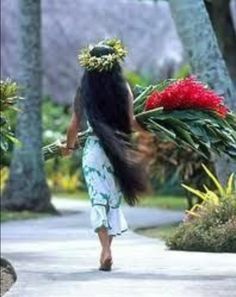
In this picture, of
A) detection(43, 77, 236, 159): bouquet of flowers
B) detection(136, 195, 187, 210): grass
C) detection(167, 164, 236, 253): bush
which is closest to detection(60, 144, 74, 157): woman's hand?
detection(43, 77, 236, 159): bouquet of flowers

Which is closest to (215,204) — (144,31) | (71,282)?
(71,282)

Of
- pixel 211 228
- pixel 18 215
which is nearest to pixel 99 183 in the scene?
pixel 211 228

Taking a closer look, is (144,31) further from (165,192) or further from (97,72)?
(97,72)

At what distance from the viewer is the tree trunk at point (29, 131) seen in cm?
2034

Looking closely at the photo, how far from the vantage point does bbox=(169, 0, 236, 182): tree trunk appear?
12.4 meters

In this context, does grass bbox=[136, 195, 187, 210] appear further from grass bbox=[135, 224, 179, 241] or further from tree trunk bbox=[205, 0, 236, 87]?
grass bbox=[135, 224, 179, 241]

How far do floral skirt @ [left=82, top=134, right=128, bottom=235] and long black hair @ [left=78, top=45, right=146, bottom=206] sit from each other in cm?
9

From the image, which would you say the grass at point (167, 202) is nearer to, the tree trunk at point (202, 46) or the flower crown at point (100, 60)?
the tree trunk at point (202, 46)

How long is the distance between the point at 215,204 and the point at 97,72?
293 centimetres

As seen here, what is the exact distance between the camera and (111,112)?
920cm

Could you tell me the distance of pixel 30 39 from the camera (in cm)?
2047

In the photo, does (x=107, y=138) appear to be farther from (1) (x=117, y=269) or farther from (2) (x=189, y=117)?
(1) (x=117, y=269)

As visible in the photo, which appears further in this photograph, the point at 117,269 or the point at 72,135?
the point at 117,269

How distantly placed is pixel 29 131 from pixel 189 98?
11.2 metres
